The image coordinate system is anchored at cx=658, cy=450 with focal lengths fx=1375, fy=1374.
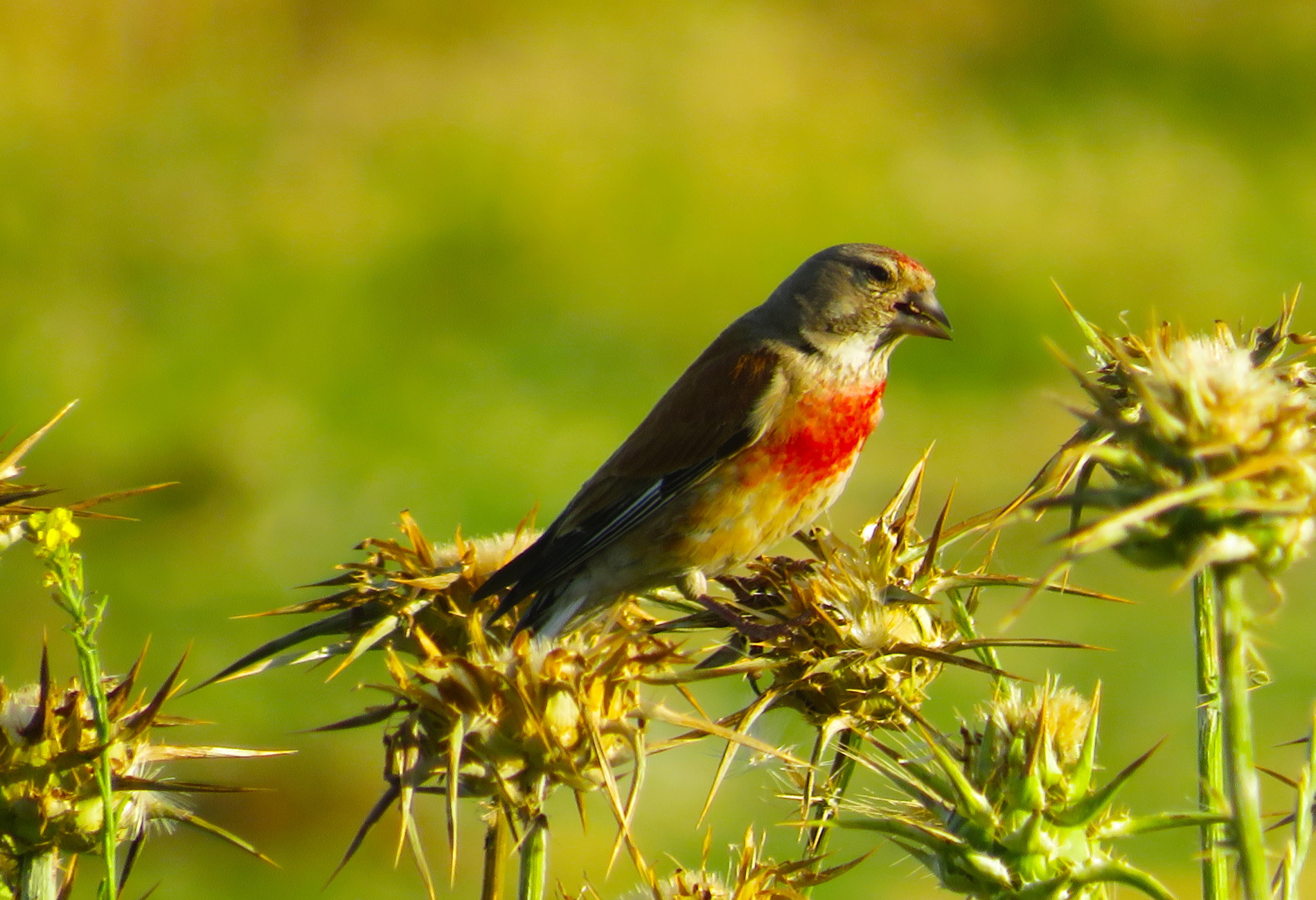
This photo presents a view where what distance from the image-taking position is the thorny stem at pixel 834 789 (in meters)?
1.60

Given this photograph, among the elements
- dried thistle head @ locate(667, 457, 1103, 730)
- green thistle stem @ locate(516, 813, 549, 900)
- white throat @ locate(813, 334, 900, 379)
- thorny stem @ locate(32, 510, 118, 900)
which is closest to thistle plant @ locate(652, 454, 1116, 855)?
dried thistle head @ locate(667, 457, 1103, 730)

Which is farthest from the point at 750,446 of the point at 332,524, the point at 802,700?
the point at 332,524

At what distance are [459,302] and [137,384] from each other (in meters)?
2.43

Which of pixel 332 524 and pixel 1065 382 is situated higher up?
pixel 1065 382

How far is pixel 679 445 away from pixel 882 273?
638 millimetres

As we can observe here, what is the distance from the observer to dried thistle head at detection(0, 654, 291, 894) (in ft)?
5.31

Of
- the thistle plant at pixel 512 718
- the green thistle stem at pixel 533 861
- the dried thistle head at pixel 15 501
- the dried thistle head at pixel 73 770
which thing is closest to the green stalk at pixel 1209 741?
the thistle plant at pixel 512 718

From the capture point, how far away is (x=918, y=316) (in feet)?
10.8

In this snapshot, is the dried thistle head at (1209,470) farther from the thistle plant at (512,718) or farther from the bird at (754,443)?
the bird at (754,443)

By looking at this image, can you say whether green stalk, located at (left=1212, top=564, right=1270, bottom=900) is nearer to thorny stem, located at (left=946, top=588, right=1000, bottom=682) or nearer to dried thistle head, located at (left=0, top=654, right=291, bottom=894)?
thorny stem, located at (left=946, top=588, right=1000, bottom=682)

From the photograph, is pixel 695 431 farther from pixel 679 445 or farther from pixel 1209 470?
pixel 1209 470

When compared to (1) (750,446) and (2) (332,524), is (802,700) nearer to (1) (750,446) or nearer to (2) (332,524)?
(1) (750,446)

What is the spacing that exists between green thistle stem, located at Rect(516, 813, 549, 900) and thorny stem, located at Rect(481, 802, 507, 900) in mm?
28

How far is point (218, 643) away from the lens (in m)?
6.68
